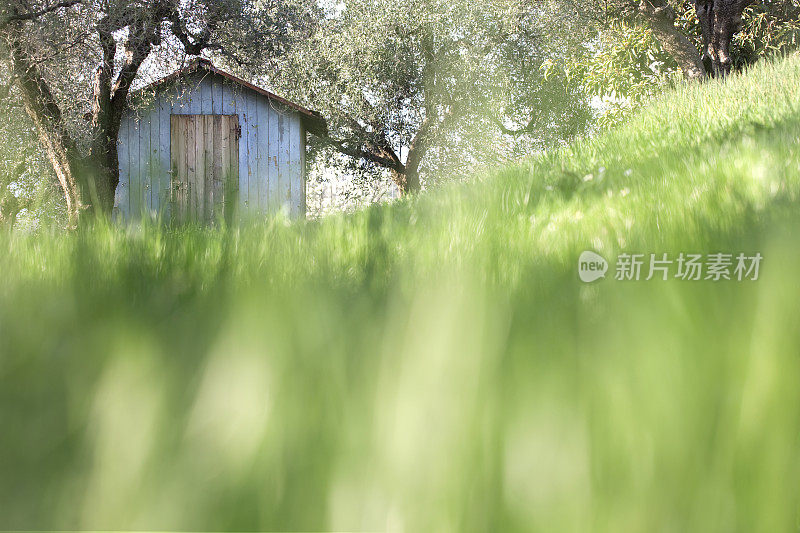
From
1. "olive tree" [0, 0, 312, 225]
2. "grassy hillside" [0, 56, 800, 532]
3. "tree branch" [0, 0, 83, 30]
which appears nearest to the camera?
"grassy hillside" [0, 56, 800, 532]

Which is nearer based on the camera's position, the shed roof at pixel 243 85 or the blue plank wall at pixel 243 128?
the shed roof at pixel 243 85

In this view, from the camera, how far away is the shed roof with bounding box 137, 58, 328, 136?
1353cm

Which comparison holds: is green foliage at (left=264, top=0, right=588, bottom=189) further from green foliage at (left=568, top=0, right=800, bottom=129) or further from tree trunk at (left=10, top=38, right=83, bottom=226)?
tree trunk at (left=10, top=38, right=83, bottom=226)

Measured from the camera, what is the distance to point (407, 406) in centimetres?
44

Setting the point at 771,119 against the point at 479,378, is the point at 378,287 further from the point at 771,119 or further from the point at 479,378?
the point at 771,119

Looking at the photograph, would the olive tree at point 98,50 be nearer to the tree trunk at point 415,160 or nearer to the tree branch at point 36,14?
the tree branch at point 36,14

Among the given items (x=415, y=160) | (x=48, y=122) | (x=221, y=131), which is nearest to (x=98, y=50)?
(x=48, y=122)

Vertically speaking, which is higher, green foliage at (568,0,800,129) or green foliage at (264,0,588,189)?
green foliage at (264,0,588,189)

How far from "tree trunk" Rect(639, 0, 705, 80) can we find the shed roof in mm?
8402

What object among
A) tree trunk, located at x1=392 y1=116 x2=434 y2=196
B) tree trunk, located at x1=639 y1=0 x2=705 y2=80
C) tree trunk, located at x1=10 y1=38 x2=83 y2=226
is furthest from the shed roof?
tree trunk, located at x1=639 y1=0 x2=705 y2=80

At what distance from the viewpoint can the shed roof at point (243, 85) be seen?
13.5 m

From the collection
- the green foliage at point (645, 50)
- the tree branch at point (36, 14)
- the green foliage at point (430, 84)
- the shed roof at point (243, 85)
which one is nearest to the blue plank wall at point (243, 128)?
the shed roof at point (243, 85)

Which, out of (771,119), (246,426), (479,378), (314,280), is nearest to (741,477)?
(479,378)

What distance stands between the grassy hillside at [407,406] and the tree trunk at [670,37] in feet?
45.4
